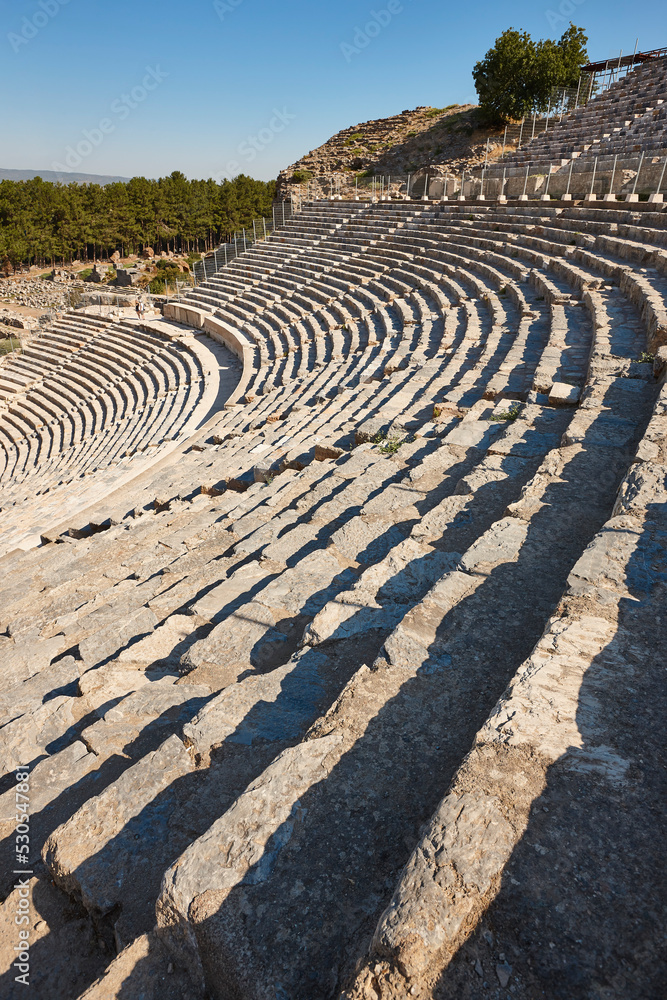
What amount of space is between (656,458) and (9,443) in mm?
22005

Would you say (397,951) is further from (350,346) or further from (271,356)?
(271,356)

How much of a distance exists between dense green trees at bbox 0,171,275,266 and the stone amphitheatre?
56.1 metres

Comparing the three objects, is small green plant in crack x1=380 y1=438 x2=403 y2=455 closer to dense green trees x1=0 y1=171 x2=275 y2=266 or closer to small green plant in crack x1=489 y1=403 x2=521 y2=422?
small green plant in crack x1=489 y1=403 x2=521 y2=422

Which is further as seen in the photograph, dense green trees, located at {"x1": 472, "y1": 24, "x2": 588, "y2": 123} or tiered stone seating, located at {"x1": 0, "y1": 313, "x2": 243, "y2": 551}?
dense green trees, located at {"x1": 472, "y1": 24, "x2": 588, "y2": 123}

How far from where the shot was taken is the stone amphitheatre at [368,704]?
1735 millimetres

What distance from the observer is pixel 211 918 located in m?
1.85

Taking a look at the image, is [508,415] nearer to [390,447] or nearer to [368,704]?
[390,447]

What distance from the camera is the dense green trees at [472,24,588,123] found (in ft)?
112

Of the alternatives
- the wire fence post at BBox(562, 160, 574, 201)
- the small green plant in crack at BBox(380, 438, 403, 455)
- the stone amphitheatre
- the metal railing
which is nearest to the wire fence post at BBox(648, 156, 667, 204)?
the wire fence post at BBox(562, 160, 574, 201)

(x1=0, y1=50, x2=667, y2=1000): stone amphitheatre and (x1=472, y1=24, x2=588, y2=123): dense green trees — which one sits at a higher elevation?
(x1=472, y1=24, x2=588, y2=123): dense green trees

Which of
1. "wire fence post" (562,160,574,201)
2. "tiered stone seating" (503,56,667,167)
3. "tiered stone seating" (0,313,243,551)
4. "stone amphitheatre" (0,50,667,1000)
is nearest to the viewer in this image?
"stone amphitheatre" (0,50,667,1000)

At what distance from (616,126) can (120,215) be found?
162 ft

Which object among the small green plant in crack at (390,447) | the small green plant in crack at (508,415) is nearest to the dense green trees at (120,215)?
the small green plant in crack at (390,447)

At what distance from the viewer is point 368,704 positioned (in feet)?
8.80
